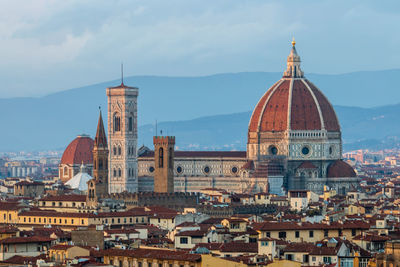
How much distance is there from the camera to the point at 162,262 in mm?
59281

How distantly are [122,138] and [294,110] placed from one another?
62.1 ft

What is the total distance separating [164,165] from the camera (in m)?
152

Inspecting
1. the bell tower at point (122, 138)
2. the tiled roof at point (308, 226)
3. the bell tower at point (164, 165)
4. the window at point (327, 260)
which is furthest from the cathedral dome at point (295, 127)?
the window at point (327, 260)

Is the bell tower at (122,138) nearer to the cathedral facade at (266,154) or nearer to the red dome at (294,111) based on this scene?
the cathedral facade at (266,154)

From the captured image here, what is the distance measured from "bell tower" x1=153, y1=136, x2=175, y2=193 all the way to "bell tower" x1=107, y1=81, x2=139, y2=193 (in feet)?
47.5

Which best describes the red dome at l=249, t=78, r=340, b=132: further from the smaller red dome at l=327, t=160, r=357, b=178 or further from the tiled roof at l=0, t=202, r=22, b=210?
the tiled roof at l=0, t=202, r=22, b=210

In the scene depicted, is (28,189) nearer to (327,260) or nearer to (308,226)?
(308,226)

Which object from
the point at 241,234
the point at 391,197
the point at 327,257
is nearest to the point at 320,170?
the point at 391,197

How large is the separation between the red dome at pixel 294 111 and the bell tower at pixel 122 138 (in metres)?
13.6

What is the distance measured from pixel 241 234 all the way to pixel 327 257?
13827mm

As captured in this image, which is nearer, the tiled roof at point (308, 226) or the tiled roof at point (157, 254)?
the tiled roof at point (157, 254)

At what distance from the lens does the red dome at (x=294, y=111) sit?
165750 mm

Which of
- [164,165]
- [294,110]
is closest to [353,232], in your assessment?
[164,165]

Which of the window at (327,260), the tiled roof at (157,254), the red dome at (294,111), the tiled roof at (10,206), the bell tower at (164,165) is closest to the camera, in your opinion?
the tiled roof at (157,254)
